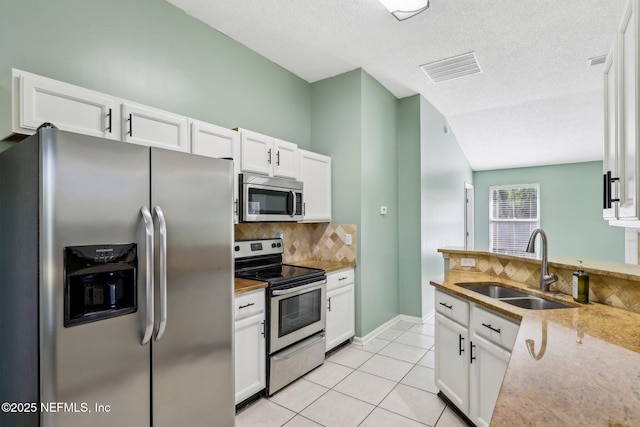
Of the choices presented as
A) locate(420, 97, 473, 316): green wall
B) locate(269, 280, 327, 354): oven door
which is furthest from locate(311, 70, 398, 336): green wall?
locate(269, 280, 327, 354): oven door

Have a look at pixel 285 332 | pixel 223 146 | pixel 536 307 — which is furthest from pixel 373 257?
pixel 223 146

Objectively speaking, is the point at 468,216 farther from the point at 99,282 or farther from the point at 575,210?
the point at 99,282

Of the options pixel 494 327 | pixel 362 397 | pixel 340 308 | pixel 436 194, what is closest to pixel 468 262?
pixel 494 327

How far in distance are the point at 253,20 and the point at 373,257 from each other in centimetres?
269

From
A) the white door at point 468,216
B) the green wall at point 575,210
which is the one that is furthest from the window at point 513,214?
the white door at point 468,216

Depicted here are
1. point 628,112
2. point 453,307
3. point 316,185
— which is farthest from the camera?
point 316,185

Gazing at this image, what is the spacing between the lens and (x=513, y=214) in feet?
25.0

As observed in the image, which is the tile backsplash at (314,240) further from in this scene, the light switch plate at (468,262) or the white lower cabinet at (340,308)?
the light switch plate at (468,262)

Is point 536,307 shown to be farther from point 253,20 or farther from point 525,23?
point 253,20

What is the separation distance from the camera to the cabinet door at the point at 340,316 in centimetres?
325

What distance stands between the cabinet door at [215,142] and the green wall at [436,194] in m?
2.66

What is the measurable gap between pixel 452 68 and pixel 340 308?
290cm

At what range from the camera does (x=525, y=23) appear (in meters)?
2.86

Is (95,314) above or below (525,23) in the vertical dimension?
below
